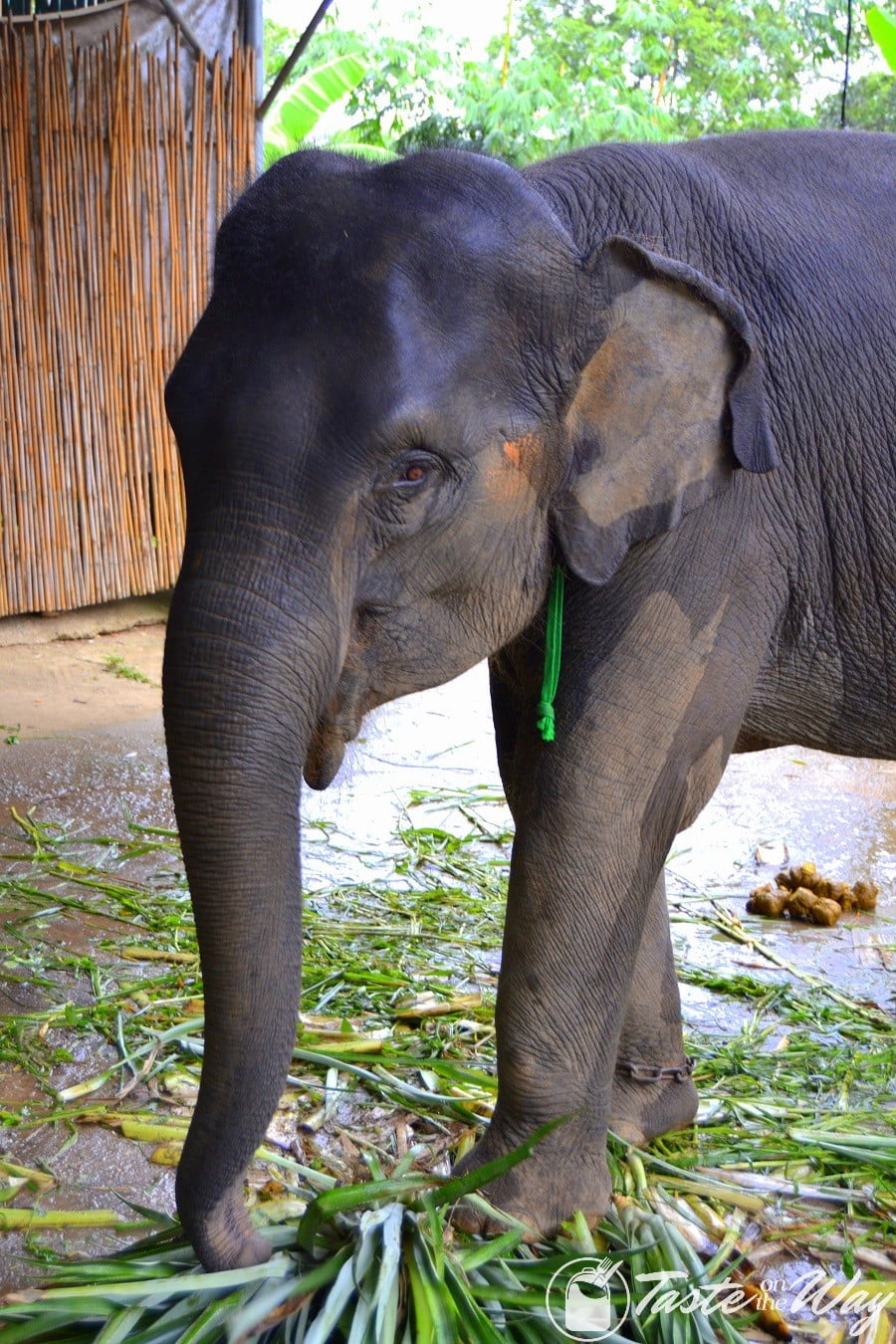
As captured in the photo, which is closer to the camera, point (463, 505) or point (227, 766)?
point (227, 766)

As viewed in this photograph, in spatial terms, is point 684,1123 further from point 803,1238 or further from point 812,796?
point 812,796

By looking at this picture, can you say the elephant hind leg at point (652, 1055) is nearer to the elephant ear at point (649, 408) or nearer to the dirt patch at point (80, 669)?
the elephant ear at point (649, 408)

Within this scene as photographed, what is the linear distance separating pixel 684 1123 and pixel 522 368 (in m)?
1.86

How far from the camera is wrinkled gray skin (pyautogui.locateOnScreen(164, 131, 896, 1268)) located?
2.12 meters

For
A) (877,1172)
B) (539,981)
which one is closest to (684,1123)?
(877,1172)

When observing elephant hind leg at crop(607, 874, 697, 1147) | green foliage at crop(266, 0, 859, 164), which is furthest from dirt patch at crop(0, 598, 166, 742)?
green foliage at crop(266, 0, 859, 164)

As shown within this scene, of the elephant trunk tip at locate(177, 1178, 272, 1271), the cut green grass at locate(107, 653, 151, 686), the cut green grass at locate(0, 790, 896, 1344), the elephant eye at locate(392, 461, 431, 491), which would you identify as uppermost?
the elephant eye at locate(392, 461, 431, 491)

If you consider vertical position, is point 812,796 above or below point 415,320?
below

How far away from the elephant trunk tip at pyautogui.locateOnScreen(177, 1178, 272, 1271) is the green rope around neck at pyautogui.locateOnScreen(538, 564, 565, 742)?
3.03ft

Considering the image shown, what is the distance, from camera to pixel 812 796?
6.30 metres

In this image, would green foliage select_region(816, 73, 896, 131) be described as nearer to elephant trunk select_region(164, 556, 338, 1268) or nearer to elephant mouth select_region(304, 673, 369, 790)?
elephant mouth select_region(304, 673, 369, 790)

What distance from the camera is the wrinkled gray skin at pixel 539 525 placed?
2.12 metres

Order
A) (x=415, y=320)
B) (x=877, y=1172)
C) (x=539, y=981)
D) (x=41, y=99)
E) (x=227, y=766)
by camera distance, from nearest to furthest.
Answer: (x=227, y=766), (x=415, y=320), (x=539, y=981), (x=877, y=1172), (x=41, y=99)

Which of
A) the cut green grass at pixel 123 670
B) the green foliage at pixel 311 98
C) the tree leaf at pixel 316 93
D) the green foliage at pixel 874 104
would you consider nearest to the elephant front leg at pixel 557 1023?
the cut green grass at pixel 123 670
